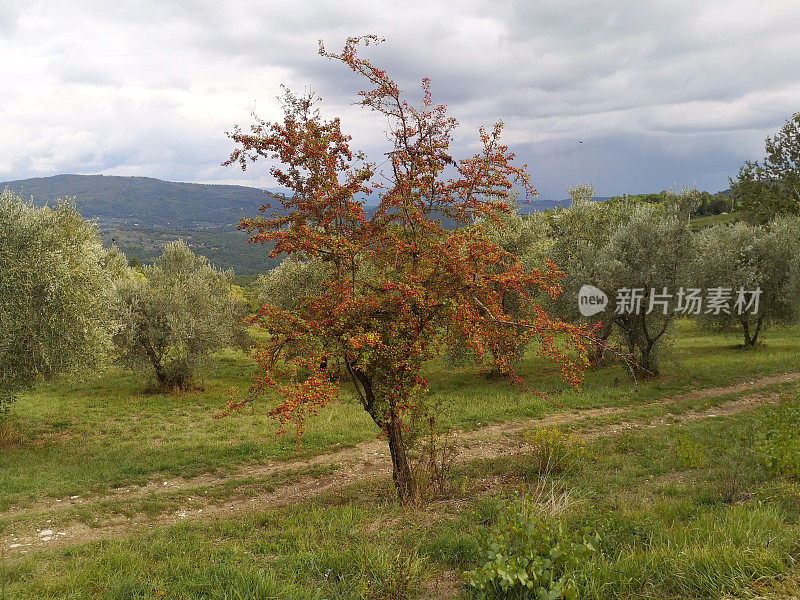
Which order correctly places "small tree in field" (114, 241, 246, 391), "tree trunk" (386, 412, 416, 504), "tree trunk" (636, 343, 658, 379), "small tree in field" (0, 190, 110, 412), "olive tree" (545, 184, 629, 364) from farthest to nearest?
"small tree in field" (114, 241, 246, 391)
"olive tree" (545, 184, 629, 364)
"tree trunk" (636, 343, 658, 379)
"small tree in field" (0, 190, 110, 412)
"tree trunk" (386, 412, 416, 504)

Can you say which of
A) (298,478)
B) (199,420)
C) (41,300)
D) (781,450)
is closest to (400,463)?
(298,478)

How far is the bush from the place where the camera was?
1245 cm

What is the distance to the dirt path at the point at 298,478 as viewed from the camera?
1099cm

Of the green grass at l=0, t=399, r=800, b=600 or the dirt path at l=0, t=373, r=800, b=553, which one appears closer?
the green grass at l=0, t=399, r=800, b=600

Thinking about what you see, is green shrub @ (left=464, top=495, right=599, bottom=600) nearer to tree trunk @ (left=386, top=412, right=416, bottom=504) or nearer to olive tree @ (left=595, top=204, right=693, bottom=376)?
tree trunk @ (left=386, top=412, right=416, bottom=504)

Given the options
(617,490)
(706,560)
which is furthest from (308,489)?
(706,560)

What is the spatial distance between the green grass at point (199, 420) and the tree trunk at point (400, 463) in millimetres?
1931

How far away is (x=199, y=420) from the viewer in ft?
78.1

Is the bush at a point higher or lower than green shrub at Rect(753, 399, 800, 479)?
lower

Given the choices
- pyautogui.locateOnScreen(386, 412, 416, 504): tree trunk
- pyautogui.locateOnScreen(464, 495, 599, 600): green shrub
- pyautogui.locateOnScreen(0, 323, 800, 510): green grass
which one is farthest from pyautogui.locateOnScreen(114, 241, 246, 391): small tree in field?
pyautogui.locateOnScreen(464, 495, 599, 600): green shrub

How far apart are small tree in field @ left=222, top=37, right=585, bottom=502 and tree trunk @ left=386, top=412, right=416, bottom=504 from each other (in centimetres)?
28

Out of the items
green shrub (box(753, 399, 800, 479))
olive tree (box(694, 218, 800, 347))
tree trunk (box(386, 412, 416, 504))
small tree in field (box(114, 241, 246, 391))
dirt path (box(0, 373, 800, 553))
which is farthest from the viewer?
olive tree (box(694, 218, 800, 347))

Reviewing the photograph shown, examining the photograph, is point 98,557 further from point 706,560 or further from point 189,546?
point 706,560

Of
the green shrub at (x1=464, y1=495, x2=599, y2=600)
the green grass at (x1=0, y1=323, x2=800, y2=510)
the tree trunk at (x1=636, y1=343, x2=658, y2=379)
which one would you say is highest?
the green shrub at (x1=464, y1=495, x2=599, y2=600)
